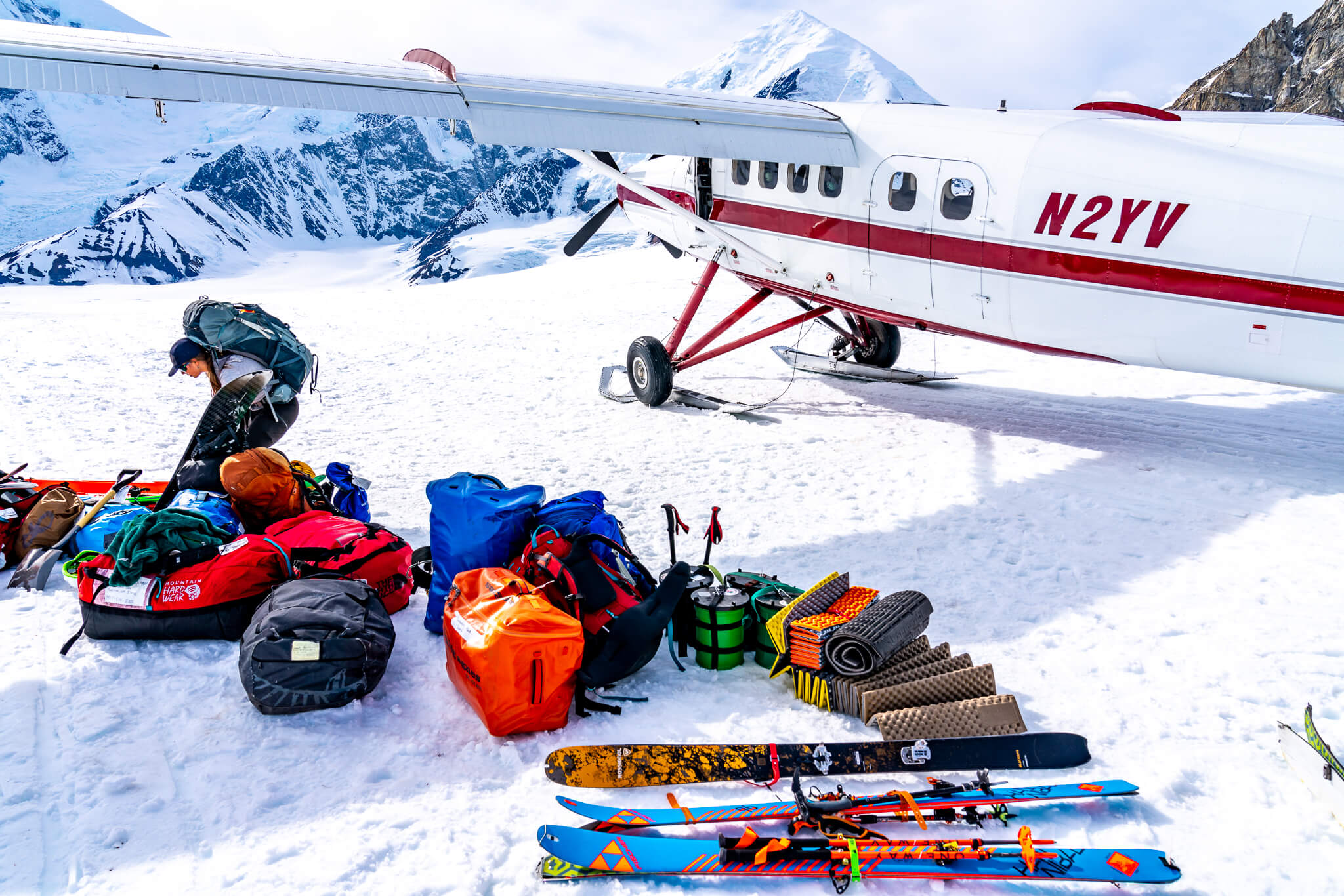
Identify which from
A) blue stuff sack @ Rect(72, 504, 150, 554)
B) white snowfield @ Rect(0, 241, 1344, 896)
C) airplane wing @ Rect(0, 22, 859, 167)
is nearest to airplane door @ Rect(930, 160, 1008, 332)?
airplane wing @ Rect(0, 22, 859, 167)

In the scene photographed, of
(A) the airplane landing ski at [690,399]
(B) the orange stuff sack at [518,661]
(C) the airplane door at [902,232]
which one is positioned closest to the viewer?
(B) the orange stuff sack at [518,661]

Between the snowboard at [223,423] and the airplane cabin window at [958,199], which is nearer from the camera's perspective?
the snowboard at [223,423]

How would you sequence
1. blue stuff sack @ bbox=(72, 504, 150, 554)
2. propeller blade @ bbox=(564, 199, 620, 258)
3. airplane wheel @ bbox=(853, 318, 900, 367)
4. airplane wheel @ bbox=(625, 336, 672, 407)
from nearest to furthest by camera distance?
blue stuff sack @ bbox=(72, 504, 150, 554)
airplane wheel @ bbox=(625, 336, 672, 407)
airplane wheel @ bbox=(853, 318, 900, 367)
propeller blade @ bbox=(564, 199, 620, 258)

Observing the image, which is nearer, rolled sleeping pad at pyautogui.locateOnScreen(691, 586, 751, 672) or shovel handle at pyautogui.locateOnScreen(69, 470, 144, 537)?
rolled sleeping pad at pyautogui.locateOnScreen(691, 586, 751, 672)

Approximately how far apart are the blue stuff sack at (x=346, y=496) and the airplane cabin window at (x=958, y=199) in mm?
5078

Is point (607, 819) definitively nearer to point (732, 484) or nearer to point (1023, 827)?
point (1023, 827)

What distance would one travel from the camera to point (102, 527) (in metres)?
4.58

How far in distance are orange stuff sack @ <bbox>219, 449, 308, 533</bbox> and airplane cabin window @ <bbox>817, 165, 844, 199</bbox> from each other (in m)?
5.42

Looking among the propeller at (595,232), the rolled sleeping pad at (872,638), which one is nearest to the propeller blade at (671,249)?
the propeller at (595,232)

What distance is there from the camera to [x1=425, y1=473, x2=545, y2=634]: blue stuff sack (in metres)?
3.91

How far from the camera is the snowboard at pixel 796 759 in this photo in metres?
2.99

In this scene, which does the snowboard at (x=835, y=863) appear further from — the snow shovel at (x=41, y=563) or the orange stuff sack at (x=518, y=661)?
the snow shovel at (x=41, y=563)

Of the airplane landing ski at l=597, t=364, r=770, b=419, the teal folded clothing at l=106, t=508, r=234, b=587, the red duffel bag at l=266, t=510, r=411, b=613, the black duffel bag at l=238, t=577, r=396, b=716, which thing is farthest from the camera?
the airplane landing ski at l=597, t=364, r=770, b=419

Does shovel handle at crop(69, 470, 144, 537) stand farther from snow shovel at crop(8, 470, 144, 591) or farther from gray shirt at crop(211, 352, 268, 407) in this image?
gray shirt at crop(211, 352, 268, 407)
